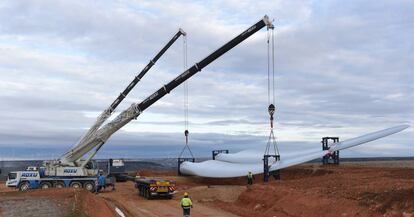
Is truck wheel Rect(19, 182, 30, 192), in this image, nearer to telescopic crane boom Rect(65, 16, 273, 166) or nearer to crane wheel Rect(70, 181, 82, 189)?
crane wheel Rect(70, 181, 82, 189)

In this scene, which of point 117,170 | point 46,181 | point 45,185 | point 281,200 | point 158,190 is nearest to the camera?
point 281,200

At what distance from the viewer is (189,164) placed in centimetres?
6344

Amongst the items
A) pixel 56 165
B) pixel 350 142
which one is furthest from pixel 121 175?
pixel 350 142

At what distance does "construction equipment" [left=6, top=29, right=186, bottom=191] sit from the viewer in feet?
154

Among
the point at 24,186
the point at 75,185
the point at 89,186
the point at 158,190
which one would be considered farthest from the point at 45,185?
the point at 158,190

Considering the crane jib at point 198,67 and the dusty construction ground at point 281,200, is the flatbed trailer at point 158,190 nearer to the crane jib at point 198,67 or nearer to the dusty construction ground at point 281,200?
the dusty construction ground at point 281,200

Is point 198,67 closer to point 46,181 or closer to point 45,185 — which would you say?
point 46,181

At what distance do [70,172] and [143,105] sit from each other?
30.7 feet

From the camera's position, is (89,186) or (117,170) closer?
(89,186)

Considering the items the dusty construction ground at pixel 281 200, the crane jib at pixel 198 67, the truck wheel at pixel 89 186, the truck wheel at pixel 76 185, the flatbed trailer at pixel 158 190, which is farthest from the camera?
the truck wheel at pixel 89 186

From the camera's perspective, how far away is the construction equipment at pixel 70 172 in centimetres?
4706

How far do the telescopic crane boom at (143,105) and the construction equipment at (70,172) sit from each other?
0.31ft

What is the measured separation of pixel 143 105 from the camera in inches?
1868

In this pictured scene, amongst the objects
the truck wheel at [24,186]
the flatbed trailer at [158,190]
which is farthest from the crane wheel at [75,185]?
the flatbed trailer at [158,190]
